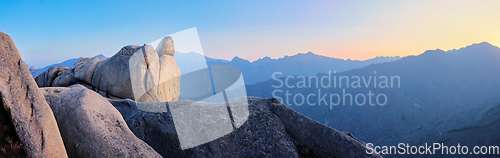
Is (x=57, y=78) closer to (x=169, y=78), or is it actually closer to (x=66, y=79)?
(x=66, y=79)

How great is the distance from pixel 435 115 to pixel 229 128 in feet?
391

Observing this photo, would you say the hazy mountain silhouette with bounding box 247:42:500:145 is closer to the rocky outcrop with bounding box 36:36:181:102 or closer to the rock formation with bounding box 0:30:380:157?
the rocky outcrop with bounding box 36:36:181:102

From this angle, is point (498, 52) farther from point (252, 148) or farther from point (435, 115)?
point (252, 148)

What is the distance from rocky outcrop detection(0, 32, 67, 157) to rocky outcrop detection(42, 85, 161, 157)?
31 centimetres

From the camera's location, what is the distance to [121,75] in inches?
648

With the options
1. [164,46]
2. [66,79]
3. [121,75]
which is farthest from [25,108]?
[164,46]

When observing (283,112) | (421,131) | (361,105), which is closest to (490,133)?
(421,131)

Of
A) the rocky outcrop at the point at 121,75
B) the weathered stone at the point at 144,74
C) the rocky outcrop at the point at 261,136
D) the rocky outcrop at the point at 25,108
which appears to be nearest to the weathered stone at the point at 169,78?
the rocky outcrop at the point at 121,75

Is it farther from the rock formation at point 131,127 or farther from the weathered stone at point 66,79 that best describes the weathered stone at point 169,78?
the rock formation at point 131,127

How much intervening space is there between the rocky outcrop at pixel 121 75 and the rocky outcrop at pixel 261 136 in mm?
11480

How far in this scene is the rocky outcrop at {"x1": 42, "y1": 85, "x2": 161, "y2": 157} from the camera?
12.4 feet

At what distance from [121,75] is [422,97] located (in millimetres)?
130436

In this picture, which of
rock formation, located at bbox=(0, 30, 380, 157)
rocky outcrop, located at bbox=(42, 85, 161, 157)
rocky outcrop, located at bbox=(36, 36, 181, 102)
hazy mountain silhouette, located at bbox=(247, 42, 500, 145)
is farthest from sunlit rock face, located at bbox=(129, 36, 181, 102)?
hazy mountain silhouette, located at bbox=(247, 42, 500, 145)

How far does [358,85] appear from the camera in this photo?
130m
